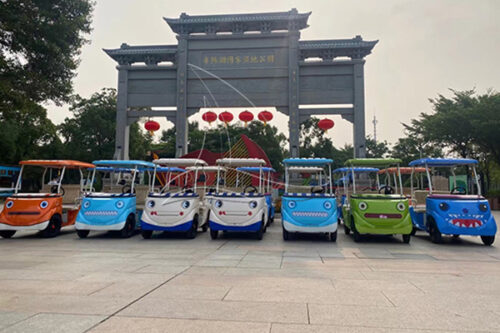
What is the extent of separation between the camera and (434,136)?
2358cm

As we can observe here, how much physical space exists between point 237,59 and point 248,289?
17521 mm

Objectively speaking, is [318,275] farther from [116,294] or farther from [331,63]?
[331,63]

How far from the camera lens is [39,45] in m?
10.8

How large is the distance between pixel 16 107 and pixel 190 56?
11030 millimetres

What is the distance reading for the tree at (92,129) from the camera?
29094mm

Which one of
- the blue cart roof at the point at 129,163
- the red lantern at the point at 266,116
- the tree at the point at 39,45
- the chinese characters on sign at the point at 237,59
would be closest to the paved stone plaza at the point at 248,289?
the blue cart roof at the point at 129,163

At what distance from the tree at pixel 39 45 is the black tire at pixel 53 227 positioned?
172 inches

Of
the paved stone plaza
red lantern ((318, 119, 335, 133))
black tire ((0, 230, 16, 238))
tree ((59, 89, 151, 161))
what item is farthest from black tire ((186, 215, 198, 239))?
tree ((59, 89, 151, 161))

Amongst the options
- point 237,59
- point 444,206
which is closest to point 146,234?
point 444,206

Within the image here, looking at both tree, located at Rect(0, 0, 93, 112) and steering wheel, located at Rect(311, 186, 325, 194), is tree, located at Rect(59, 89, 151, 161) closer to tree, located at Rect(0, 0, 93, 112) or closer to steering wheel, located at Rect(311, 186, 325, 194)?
tree, located at Rect(0, 0, 93, 112)

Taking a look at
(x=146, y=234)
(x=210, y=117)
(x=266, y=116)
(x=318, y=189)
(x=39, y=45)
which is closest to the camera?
(x=146, y=234)

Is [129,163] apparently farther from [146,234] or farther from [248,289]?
[248,289]

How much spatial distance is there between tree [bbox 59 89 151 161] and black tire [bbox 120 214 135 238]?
22.3m

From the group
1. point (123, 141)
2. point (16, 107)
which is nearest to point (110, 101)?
point (123, 141)
